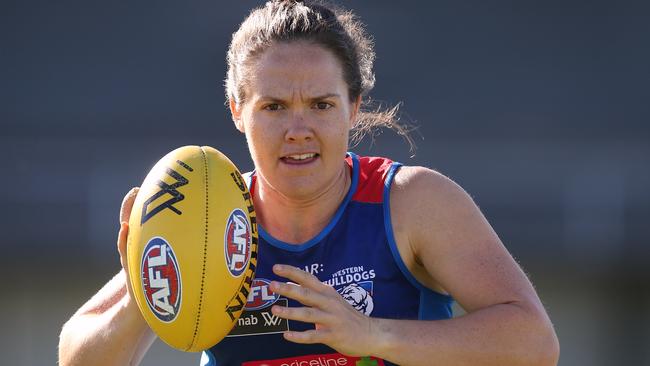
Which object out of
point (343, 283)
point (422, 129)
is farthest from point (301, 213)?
point (422, 129)

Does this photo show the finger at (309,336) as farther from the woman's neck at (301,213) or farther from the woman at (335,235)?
the woman's neck at (301,213)

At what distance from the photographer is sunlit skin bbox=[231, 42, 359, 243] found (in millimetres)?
2867

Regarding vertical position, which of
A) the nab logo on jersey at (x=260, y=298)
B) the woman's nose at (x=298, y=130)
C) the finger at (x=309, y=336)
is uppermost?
the woman's nose at (x=298, y=130)

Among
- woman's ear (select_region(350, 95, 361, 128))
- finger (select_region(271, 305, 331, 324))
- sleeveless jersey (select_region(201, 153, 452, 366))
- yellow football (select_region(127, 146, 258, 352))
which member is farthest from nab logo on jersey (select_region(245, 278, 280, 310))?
finger (select_region(271, 305, 331, 324))

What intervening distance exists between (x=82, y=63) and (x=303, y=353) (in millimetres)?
9125

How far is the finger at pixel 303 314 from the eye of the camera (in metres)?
2.37

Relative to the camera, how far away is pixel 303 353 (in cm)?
303

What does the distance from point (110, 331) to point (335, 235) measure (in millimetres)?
750

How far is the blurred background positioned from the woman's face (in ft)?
18.2

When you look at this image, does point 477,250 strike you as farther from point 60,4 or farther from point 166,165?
point 60,4

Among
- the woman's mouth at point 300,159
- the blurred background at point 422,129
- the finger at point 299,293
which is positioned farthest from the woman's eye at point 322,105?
the blurred background at point 422,129

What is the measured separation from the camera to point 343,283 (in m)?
3.03

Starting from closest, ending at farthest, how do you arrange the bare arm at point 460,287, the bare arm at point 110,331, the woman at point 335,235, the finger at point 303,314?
the finger at point 303,314 → the bare arm at point 460,287 → the woman at point 335,235 → the bare arm at point 110,331

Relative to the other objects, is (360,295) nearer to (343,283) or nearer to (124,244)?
(343,283)
